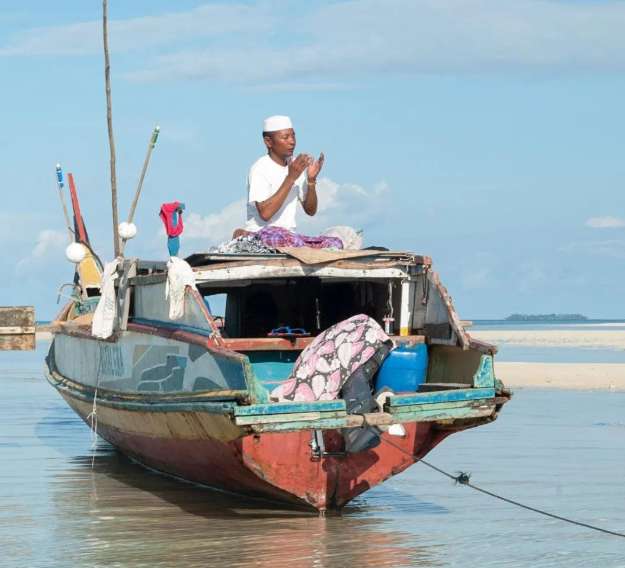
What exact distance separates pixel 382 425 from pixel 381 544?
796 mm

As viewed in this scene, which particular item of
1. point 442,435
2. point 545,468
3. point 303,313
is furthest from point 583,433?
point 442,435

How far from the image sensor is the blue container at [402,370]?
32.3 ft

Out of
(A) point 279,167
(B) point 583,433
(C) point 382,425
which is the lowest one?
(B) point 583,433

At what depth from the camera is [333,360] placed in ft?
31.0

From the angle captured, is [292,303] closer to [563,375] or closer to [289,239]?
[289,239]

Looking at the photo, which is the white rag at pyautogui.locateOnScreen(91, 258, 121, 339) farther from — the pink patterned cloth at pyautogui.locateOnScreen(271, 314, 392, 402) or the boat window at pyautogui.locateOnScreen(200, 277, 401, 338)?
the pink patterned cloth at pyautogui.locateOnScreen(271, 314, 392, 402)

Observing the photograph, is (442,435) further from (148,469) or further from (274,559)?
(148,469)

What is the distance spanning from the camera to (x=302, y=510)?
951cm

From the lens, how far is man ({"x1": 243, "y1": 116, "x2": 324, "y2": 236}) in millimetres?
10594

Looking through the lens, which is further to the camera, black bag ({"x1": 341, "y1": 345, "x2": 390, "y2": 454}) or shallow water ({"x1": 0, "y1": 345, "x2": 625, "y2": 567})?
black bag ({"x1": 341, "y1": 345, "x2": 390, "y2": 454})

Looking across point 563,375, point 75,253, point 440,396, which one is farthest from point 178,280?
point 563,375

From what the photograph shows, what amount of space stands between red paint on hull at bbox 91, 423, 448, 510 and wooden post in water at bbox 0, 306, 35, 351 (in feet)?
9.41

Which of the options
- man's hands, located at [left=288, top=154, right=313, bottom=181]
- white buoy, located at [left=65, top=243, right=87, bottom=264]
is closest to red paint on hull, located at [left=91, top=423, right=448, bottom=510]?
man's hands, located at [left=288, top=154, right=313, bottom=181]

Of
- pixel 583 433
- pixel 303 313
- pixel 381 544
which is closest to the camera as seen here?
pixel 381 544
